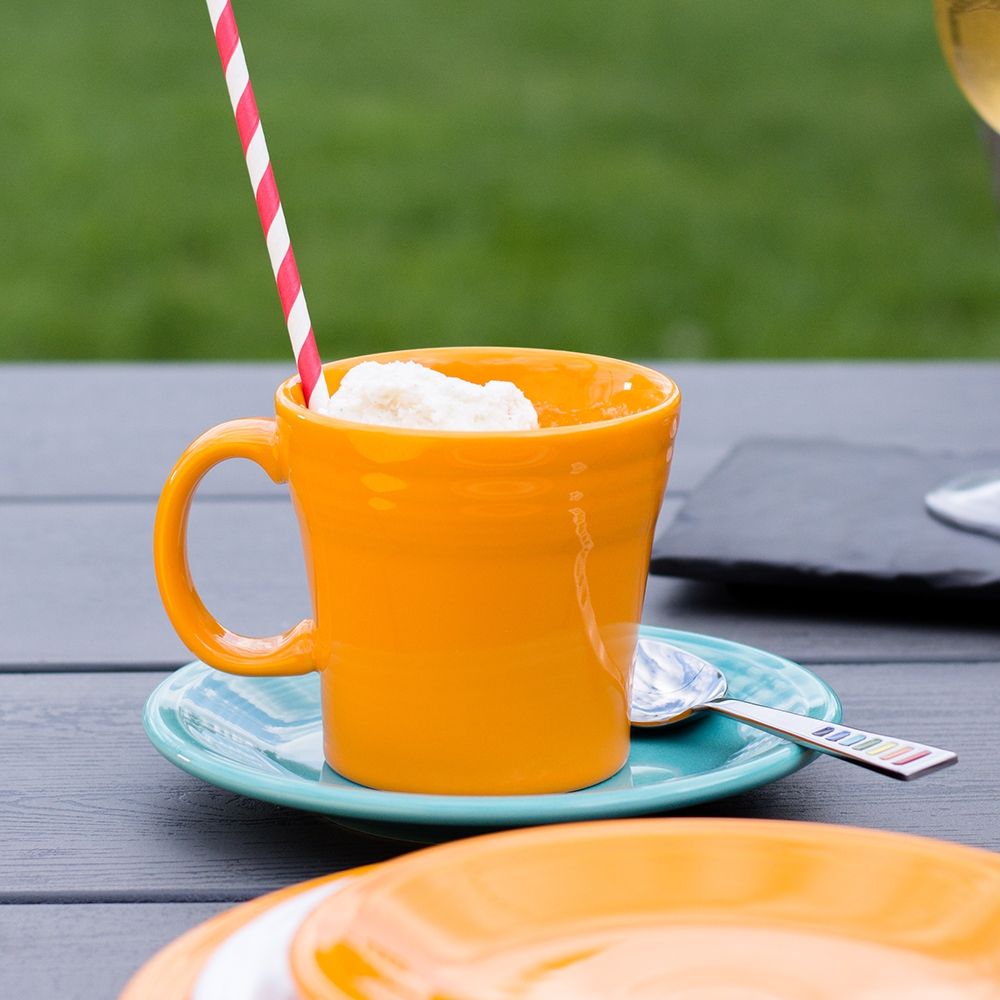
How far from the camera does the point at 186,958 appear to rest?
335 mm

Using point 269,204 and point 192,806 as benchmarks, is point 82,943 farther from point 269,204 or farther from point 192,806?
point 269,204

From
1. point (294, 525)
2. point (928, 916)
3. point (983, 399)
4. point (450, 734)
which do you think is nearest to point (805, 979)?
point (928, 916)

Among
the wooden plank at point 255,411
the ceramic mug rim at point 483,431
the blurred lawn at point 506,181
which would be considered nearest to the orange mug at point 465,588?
the ceramic mug rim at point 483,431

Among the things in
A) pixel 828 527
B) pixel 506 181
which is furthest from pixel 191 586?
pixel 506 181

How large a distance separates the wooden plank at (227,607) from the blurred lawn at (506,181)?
1636mm

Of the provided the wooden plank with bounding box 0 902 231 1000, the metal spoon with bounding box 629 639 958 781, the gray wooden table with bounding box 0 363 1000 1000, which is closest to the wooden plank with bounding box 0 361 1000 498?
the gray wooden table with bounding box 0 363 1000 1000

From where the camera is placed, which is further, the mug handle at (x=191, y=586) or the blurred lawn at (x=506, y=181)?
the blurred lawn at (x=506, y=181)

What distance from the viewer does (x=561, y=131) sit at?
130 inches

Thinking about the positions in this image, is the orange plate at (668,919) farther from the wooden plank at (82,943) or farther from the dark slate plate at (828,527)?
the dark slate plate at (828,527)

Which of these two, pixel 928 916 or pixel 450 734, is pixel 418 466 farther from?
pixel 928 916

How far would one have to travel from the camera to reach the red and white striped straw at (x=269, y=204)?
536 mm

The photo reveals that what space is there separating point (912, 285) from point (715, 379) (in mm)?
1762

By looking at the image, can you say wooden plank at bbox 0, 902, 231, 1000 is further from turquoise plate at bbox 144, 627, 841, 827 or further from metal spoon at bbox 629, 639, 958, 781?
metal spoon at bbox 629, 639, 958, 781

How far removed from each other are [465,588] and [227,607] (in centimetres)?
25
